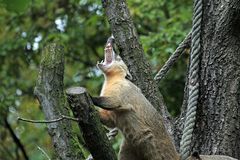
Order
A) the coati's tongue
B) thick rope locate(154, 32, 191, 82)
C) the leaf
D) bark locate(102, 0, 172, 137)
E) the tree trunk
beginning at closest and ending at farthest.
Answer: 1. the leaf
2. the coati's tongue
3. the tree trunk
4. bark locate(102, 0, 172, 137)
5. thick rope locate(154, 32, 191, 82)

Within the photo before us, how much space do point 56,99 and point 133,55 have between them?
0.65 meters

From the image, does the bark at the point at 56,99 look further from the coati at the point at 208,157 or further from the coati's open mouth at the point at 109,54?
the coati at the point at 208,157

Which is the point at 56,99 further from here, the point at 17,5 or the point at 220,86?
the point at 17,5

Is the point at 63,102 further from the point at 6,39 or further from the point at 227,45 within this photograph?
the point at 6,39

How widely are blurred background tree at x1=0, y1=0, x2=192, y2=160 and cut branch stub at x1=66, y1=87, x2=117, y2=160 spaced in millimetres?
4011

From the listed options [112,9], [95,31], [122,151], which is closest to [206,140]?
[122,151]

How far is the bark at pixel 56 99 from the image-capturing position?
3611 mm

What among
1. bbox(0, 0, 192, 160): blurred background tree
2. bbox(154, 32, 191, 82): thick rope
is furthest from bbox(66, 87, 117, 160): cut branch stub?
bbox(0, 0, 192, 160): blurred background tree

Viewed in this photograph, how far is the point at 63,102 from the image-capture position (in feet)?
12.0

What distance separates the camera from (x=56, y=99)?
3.66 meters

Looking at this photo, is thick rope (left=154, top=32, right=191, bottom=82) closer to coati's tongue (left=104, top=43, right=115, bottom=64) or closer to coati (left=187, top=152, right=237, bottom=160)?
coati's tongue (left=104, top=43, right=115, bottom=64)

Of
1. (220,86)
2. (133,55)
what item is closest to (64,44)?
(133,55)

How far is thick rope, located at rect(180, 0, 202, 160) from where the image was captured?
362 centimetres

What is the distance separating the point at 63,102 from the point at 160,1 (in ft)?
13.3
